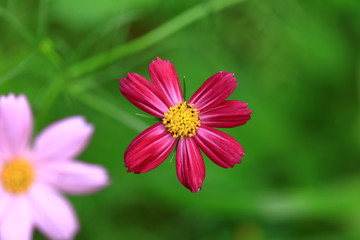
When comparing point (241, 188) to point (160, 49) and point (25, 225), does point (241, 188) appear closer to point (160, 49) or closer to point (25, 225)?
point (160, 49)

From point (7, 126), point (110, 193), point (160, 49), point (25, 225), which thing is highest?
point (160, 49)

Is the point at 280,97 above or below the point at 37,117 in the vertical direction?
above

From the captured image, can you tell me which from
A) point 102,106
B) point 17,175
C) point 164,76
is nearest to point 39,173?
point 17,175

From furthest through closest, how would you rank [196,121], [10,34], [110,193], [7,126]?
[110,193]
[10,34]
[7,126]
[196,121]

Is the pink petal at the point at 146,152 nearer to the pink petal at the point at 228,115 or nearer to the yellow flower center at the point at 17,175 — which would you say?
the pink petal at the point at 228,115

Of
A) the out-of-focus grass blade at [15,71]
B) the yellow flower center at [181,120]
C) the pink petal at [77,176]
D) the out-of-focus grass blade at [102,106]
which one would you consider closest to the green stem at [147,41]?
the out-of-focus grass blade at [102,106]

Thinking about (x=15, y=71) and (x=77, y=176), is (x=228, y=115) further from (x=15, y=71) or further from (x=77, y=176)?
(x=15, y=71)

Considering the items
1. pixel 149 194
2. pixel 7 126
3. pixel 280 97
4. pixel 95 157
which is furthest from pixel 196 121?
pixel 280 97
